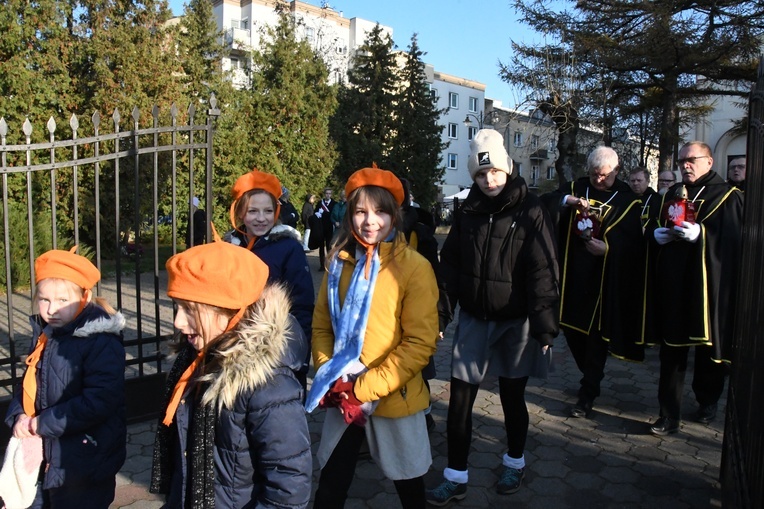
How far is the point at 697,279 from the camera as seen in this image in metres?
4.08

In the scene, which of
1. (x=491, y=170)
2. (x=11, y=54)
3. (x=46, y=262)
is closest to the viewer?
(x=46, y=262)

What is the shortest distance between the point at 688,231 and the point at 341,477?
114 inches

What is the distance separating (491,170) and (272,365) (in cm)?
176

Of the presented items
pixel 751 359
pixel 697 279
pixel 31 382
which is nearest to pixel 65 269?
pixel 31 382

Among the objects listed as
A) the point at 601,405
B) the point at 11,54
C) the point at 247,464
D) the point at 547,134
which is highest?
the point at 11,54

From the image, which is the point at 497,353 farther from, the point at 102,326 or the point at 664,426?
the point at 102,326

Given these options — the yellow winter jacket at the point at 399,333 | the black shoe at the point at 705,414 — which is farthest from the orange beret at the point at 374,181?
the black shoe at the point at 705,414

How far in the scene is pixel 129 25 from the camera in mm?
15695

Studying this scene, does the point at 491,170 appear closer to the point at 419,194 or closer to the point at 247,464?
the point at 247,464

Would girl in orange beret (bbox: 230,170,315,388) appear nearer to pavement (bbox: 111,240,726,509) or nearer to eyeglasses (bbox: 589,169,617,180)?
pavement (bbox: 111,240,726,509)

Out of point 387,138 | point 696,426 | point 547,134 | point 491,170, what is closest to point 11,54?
point 547,134

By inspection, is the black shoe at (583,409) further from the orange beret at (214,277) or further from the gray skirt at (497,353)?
the orange beret at (214,277)

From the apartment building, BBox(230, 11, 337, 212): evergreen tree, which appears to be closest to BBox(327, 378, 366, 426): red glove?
BBox(230, 11, 337, 212): evergreen tree

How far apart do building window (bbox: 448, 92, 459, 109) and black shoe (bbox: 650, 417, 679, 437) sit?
179 ft
